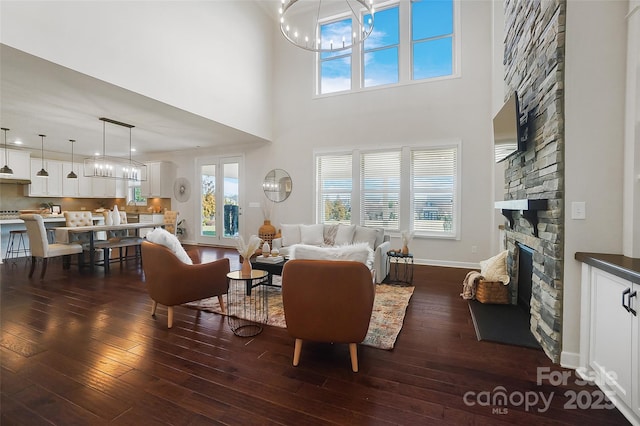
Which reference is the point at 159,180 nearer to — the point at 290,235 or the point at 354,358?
the point at 290,235

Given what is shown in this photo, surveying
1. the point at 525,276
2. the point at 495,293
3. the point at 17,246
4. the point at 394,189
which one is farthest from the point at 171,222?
A: the point at 525,276

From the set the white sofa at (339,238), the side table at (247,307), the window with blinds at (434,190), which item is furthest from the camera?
the window with blinds at (434,190)

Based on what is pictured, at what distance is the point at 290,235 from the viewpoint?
5277mm

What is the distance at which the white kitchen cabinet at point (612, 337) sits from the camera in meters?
1.56

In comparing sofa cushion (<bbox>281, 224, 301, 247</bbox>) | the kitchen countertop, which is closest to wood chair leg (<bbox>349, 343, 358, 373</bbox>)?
the kitchen countertop

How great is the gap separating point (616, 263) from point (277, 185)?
20.2ft

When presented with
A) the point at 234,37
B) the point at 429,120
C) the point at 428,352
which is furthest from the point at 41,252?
the point at 429,120

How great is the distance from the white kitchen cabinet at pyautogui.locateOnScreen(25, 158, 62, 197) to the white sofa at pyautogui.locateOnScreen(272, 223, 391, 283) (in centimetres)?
704

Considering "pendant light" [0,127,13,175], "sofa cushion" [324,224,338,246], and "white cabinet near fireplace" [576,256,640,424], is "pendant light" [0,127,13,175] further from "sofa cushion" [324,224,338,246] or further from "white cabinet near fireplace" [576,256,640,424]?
"white cabinet near fireplace" [576,256,640,424]

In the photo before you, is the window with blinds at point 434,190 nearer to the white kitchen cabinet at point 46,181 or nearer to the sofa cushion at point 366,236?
the sofa cushion at point 366,236

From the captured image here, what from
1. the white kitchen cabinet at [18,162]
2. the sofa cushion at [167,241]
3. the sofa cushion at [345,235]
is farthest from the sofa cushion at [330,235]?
the white kitchen cabinet at [18,162]

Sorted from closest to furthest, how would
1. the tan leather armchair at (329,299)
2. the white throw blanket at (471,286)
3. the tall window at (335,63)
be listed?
the tan leather armchair at (329,299) < the white throw blanket at (471,286) < the tall window at (335,63)

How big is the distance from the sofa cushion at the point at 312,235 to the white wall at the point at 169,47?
2.65 m

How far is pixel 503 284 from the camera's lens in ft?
11.2
